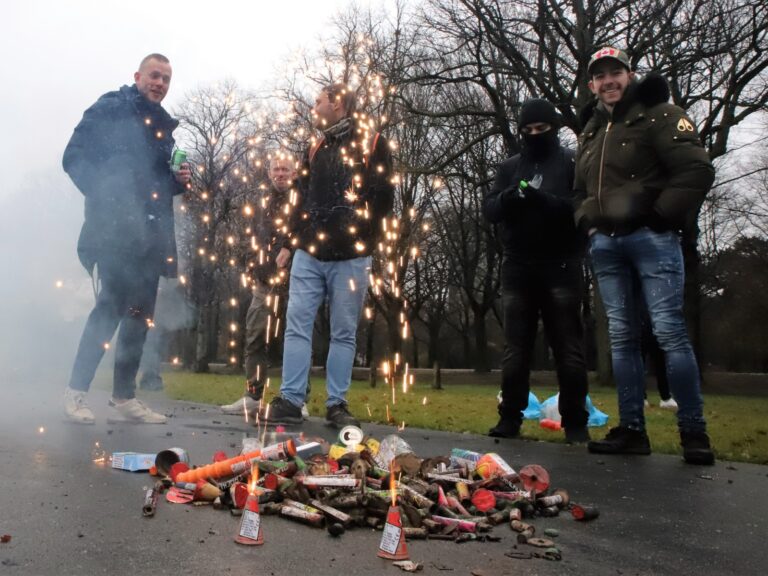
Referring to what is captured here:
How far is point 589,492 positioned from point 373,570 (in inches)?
64.7

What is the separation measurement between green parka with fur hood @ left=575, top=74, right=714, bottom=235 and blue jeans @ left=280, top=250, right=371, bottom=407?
1857mm

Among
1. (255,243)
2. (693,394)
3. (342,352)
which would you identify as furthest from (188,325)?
(693,394)

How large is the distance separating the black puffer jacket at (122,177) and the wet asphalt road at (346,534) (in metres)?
2.01

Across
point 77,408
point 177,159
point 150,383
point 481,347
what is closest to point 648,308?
point 177,159

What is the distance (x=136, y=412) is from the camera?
5.88 metres

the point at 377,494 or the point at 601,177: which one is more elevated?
the point at 601,177

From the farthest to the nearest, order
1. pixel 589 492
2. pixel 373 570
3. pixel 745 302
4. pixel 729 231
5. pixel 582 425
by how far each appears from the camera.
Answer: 1. pixel 745 302
2. pixel 729 231
3. pixel 582 425
4. pixel 589 492
5. pixel 373 570

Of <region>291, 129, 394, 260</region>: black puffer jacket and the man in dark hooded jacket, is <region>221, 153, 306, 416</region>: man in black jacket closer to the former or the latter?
<region>291, 129, 394, 260</region>: black puffer jacket

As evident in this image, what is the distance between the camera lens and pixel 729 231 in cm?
3569

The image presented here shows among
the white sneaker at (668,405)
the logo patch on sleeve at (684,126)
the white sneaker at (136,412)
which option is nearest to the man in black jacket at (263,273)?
the white sneaker at (136,412)

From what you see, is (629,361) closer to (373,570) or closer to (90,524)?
(373,570)

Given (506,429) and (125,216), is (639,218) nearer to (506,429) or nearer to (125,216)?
(506,429)

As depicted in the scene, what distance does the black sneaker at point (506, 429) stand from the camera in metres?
5.50

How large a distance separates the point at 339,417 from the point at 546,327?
1.76 m
